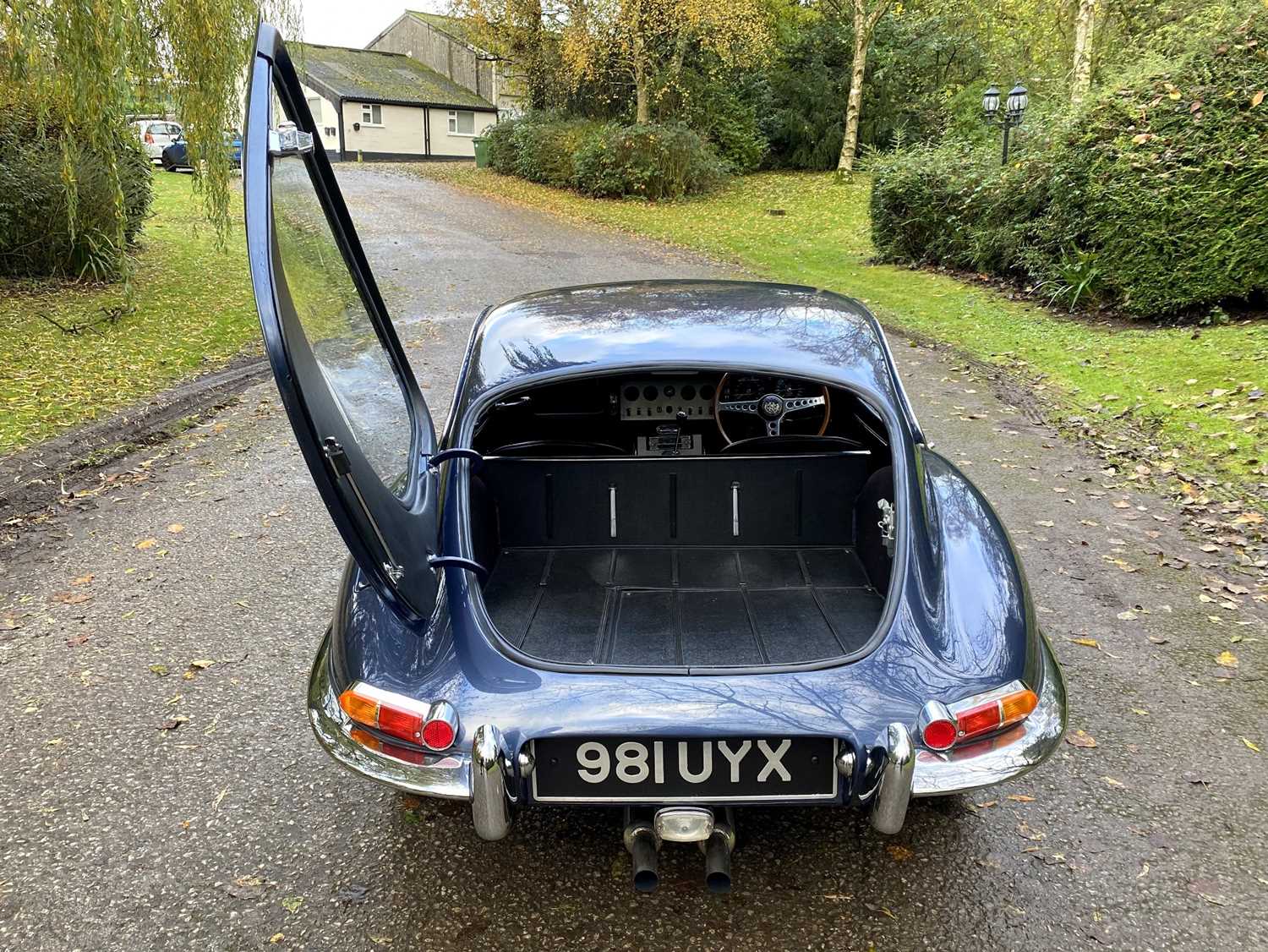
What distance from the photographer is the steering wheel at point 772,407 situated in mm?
3561

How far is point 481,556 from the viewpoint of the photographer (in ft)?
9.73

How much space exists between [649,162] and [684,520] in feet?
65.9

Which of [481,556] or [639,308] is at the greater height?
[639,308]

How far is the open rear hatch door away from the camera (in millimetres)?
1883

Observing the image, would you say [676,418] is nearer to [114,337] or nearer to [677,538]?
[677,538]

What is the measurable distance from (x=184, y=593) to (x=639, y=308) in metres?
2.69

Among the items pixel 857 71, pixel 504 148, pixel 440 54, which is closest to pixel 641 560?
pixel 857 71

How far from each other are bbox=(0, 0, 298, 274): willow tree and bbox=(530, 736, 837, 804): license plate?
26.1 ft

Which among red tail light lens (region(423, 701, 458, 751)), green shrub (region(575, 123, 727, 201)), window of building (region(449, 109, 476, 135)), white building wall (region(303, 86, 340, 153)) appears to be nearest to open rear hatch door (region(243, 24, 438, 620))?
red tail light lens (region(423, 701, 458, 751))

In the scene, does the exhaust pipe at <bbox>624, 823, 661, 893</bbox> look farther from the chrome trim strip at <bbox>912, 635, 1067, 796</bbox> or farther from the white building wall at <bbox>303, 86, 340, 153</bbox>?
the white building wall at <bbox>303, 86, 340, 153</bbox>

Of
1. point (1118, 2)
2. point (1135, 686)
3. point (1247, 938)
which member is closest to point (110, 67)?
point (1135, 686)

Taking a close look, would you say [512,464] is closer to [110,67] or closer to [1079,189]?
[110,67]

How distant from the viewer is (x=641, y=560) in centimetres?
330

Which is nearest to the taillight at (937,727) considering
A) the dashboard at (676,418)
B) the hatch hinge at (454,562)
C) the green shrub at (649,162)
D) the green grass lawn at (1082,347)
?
the hatch hinge at (454,562)
